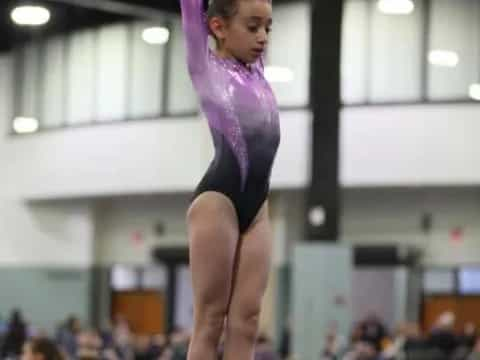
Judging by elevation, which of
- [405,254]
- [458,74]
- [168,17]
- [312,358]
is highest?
[168,17]

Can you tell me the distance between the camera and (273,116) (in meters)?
3.05

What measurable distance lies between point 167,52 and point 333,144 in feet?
27.8

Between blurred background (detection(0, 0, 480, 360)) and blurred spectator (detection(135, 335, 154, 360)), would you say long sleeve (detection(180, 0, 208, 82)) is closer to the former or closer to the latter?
blurred background (detection(0, 0, 480, 360))

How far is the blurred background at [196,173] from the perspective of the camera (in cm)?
1944

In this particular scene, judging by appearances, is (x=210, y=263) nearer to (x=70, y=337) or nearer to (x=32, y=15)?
(x=32, y=15)

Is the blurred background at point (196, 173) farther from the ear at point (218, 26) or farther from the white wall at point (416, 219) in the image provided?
the ear at point (218, 26)

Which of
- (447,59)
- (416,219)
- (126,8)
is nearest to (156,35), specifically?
(126,8)

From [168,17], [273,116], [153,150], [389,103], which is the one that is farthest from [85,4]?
[273,116]

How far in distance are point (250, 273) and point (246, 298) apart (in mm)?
69

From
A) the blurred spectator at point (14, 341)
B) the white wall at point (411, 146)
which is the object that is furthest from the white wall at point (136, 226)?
the blurred spectator at point (14, 341)

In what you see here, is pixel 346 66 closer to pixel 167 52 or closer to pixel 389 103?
pixel 389 103

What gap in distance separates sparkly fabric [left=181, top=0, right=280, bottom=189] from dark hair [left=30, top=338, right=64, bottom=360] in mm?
2891

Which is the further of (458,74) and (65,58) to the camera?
(65,58)

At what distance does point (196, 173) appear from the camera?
21.6 m
